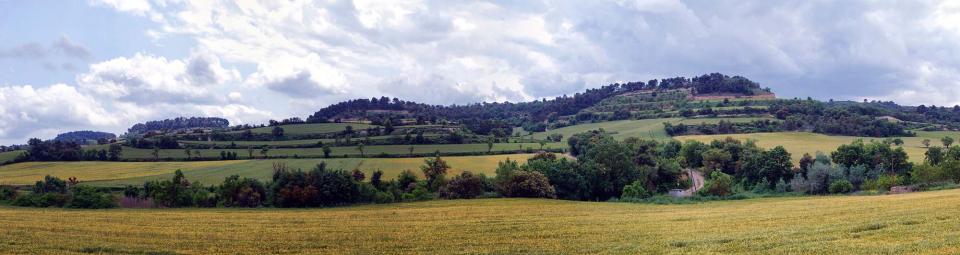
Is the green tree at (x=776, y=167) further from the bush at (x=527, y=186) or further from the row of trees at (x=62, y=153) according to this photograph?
the row of trees at (x=62, y=153)

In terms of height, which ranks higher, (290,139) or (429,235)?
(290,139)

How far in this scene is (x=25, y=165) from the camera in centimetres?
12444

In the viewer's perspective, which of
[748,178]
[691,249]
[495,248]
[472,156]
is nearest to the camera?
[691,249]

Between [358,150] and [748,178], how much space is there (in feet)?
261

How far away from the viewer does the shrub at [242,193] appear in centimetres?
7444

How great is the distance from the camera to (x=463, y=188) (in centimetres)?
8381

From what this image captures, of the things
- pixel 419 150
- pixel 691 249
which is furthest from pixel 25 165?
pixel 691 249

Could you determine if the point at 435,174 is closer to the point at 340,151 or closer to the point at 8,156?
the point at 340,151

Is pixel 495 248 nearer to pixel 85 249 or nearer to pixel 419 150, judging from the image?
pixel 85 249

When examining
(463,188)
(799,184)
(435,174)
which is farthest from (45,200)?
(799,184)

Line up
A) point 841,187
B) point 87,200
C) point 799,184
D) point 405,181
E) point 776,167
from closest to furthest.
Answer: point 87,200 < point 841,187 < point 799,184 < point 405,181 < point 776,167

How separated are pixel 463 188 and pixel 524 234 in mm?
48634

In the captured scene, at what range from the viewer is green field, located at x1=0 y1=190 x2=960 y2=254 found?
25484 mm

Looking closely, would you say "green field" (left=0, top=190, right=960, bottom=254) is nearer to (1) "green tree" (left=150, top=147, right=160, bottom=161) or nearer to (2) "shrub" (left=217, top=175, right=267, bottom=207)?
(2) "shrub" (left=217, top=175, right=267, bottom=207)
